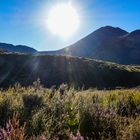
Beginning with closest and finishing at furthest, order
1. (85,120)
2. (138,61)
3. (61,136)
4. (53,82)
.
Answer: (61,136) → (85,120) → (53,82) → (138,61)

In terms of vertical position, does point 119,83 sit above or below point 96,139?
below

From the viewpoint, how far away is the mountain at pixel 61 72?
65.5 m

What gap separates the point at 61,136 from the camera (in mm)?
6461

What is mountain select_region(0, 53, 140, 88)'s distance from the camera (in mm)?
65500

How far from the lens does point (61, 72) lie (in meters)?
68.6

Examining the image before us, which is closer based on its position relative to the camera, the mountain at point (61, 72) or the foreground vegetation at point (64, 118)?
the foreground vegetation at point (64, 118)

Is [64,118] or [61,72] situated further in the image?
[61,72]

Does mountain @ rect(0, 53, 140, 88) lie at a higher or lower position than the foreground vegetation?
lower

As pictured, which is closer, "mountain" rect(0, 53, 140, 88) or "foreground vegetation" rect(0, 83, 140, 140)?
"foreground vegetation" rect(0, 83, 140, 140)

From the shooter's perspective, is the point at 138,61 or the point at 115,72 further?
the point at 138,61

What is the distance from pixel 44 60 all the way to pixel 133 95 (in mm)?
63341

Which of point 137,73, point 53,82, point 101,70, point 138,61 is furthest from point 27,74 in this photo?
point 138,61

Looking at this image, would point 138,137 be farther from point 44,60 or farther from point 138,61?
point 138,61

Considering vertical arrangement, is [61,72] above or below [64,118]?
below
